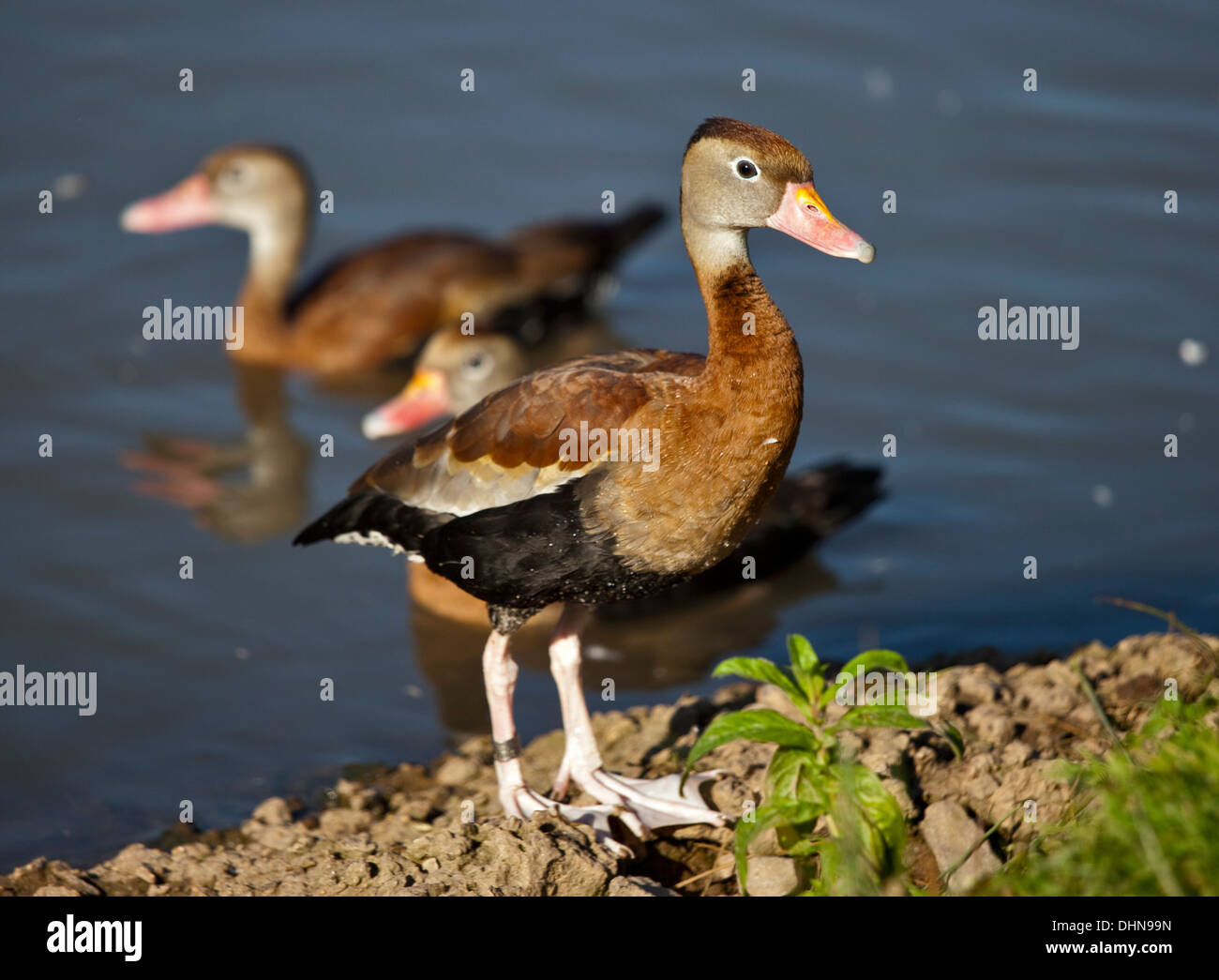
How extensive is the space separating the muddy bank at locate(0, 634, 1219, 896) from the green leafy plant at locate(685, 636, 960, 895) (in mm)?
347

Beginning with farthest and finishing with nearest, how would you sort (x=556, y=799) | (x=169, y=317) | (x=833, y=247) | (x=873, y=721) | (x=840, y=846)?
(x=169, y=317)
(x=556, y=799)
(x=833, y=247)
(x=873, y=721)
(x=840, y=846)

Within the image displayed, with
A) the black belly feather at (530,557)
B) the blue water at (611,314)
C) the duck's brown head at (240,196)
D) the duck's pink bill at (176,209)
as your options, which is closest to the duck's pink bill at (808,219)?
the black belly feather at (530,557)

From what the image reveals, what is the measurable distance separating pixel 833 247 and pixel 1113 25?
818cm

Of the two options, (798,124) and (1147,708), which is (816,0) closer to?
(798,124)

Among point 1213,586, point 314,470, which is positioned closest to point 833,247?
point 1213,586

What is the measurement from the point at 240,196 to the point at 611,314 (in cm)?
273

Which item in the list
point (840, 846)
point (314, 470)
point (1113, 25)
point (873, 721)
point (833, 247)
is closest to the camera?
point (840, 846)

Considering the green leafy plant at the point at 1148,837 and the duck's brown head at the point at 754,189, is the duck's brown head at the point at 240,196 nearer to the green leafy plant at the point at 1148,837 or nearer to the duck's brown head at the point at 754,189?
the duck's brown head at the point at 754,189

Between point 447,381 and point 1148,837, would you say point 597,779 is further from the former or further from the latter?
point 447,381

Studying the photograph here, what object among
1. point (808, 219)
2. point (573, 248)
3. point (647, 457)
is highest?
point (573, 248)

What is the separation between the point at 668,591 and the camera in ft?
22.1

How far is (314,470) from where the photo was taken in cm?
855

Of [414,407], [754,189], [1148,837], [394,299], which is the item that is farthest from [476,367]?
[1148,837]

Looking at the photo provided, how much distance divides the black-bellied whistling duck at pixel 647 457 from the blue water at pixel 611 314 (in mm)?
1583
